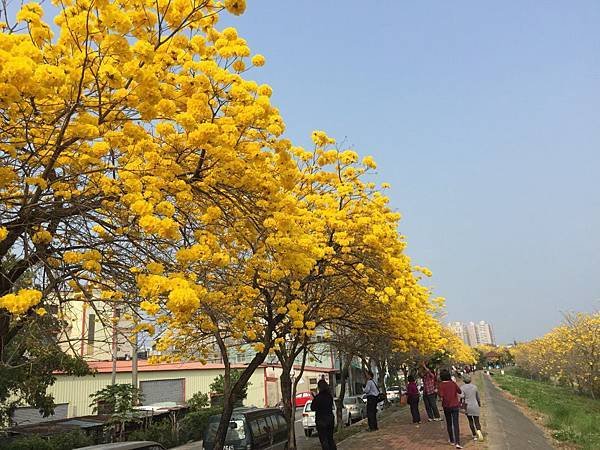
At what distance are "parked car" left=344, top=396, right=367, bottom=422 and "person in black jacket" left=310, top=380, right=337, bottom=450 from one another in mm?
12742

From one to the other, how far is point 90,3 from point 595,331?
109 ft

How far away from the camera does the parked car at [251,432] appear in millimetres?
9680

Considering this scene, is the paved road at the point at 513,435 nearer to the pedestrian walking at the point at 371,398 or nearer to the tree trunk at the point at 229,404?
the pedestrian walking at the point at 371,398

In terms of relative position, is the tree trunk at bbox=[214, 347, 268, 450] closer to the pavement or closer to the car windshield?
the car windshield

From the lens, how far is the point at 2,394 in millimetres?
13336

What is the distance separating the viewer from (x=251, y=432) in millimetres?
9844

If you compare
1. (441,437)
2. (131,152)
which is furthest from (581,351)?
(131,152)

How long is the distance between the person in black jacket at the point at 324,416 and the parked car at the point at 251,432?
4.07ft

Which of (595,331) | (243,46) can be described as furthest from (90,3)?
(595,331)

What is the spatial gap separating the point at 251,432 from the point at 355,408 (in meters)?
14.1

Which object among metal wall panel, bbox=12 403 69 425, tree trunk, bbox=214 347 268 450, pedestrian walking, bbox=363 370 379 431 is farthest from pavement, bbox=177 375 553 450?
metal wall panel, bbox=12 403 69 425

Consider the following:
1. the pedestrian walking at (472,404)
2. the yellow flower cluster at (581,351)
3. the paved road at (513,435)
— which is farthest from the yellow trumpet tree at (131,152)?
the yellow flower cluster at (581,351)

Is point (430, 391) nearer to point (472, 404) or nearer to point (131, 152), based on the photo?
point (472, 404)

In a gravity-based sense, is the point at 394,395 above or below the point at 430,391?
below
